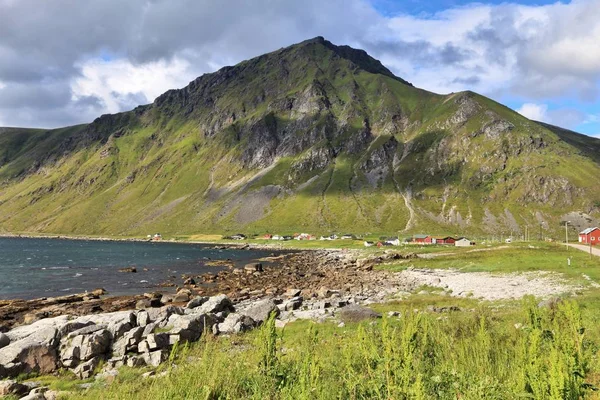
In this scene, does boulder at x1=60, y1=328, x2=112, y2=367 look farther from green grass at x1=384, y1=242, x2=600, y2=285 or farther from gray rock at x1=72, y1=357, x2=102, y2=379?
green grass at x1=384, y1=242, x2=600, y2=285

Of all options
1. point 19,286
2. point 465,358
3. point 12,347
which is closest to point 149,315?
point 12,347

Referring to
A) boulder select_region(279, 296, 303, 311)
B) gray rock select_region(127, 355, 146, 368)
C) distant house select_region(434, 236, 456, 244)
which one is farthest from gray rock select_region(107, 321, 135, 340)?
distant house select_region(434, 236, 456, 244)

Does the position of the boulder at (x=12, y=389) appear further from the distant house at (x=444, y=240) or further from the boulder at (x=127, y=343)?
the distant house at (x=444, y=240)

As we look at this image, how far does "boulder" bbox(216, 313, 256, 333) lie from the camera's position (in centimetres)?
2311

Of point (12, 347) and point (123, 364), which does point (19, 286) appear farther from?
point (123, 364)

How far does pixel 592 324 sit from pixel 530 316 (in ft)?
22.1

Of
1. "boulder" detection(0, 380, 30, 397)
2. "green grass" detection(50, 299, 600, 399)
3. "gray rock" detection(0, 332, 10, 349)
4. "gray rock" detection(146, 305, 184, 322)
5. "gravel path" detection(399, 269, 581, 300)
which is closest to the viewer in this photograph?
"green grass" detection(50, 299, 600, 399)

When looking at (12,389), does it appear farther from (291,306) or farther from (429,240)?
(429,240)

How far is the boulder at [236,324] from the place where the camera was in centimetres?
2311

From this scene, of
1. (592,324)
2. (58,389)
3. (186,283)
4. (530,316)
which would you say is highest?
(530,316)

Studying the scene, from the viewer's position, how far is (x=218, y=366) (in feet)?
31.1

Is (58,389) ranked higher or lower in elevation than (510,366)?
lower

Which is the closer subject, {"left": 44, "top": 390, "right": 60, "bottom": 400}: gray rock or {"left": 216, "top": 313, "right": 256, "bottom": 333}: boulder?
{"left": 44, "top": 390, "right": 60, "bottom": 400}: gray rock

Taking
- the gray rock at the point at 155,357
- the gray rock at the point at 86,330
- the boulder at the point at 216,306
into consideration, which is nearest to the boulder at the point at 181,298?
the boulder at the point at 216,306
